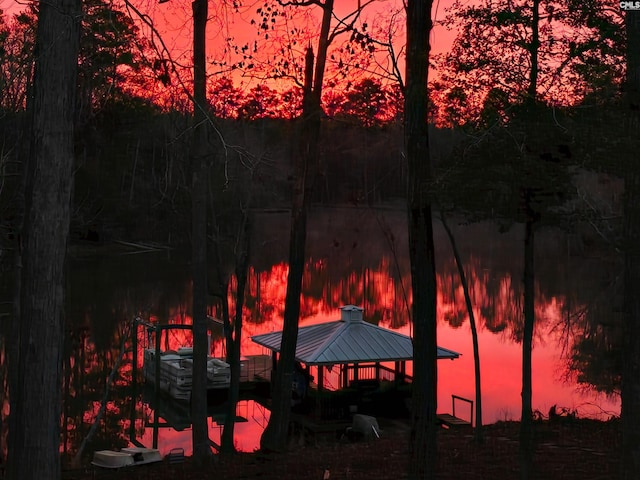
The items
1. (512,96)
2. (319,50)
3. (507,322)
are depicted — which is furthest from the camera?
(507,322)

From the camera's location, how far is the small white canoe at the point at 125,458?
17.8 metres

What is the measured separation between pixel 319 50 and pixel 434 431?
9672 millimetres

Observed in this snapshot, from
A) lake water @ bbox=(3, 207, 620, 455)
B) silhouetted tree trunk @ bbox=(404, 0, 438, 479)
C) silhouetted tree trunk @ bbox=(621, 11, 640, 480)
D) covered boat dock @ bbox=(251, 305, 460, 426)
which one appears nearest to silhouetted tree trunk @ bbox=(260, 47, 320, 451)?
lake water @ bbox=(3, 207, 620, 455)

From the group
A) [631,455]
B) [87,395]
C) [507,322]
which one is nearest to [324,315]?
[507,322]

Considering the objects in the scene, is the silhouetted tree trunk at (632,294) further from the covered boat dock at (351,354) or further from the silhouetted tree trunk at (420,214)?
the covered boat dock at (351,354)

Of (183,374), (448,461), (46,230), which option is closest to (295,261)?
(448,461)

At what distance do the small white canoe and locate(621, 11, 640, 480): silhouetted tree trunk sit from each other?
33.8ft

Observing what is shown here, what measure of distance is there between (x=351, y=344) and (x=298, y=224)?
22.7ft

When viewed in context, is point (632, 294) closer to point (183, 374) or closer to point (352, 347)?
point (352, 347)

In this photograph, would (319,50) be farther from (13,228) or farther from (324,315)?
(324,315)

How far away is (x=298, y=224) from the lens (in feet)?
63.4

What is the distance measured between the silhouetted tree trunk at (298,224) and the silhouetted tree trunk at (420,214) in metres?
7.24

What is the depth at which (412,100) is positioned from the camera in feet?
38.3

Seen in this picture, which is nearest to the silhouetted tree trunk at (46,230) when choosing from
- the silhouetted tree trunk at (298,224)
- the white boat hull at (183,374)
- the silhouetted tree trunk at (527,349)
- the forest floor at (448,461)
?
the forest floor at (448,461)
